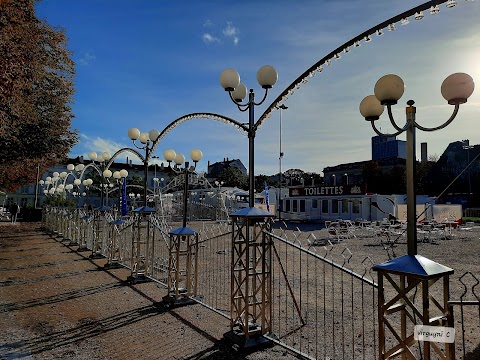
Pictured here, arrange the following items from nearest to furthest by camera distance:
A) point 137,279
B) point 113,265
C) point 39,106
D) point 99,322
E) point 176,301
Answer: point 99,322 < point 176,301 < point 137,279 < point 113,265 < point 39,106

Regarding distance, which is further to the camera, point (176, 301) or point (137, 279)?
point (137, 279)

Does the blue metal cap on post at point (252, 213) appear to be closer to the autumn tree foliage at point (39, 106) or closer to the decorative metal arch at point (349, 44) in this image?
the decorative metal arch at point (349, 44)

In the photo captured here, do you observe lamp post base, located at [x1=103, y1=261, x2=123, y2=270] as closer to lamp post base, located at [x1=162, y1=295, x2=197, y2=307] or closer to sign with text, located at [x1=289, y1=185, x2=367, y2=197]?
lamp post base, located at [x1=162, y1=295, x2=197, y2=307]

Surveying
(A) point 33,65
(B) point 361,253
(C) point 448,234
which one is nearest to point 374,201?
(C) point 448,234

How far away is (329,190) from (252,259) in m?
31.6

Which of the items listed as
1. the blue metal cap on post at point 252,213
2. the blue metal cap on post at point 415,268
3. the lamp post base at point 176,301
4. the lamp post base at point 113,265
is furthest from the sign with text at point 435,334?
the lamp post base at point 113,265

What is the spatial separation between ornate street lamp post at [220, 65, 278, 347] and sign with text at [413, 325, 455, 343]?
241cm

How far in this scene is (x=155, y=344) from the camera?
4965 millimetres

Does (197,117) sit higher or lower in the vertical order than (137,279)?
higher

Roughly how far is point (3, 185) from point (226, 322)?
96.3 ft

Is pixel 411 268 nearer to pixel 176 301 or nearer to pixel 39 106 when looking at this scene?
pixel 176 301

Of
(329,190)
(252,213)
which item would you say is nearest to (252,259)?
(252,213)

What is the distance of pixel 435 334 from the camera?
282 centimetres

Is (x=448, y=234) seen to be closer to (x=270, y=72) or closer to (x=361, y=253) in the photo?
(x=361, y=253)
